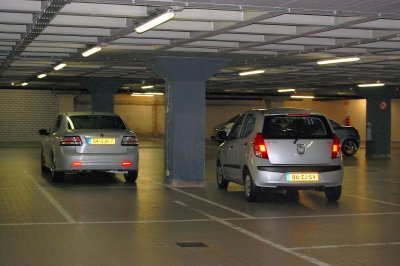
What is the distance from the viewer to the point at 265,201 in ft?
38.3

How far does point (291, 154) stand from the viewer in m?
11.0

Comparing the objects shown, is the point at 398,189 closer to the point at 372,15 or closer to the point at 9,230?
the point at 372,15

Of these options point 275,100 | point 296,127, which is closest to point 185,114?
point 296,127

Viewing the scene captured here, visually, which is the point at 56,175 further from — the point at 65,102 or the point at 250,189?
the point at 65,102

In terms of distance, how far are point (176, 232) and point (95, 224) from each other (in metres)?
1.26

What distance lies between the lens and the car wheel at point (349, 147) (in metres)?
26.0

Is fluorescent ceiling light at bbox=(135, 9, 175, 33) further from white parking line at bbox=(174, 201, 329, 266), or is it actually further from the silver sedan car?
the silver sedan car

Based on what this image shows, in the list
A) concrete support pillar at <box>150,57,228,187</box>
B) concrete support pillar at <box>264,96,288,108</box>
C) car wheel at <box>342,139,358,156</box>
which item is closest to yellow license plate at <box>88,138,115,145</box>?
concrete support pillar at <box>150,57,228,187</box>

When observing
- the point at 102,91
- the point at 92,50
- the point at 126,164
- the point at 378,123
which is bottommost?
the point at 126,164

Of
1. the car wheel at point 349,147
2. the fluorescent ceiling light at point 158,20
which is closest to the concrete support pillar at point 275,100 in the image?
the car wheel at point 349,147

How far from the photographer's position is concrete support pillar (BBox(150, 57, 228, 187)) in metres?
14.0

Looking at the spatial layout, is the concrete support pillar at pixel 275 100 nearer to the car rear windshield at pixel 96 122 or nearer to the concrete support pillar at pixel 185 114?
the car rear windshield at pixel 96 122

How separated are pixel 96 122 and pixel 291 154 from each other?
5.31 metres

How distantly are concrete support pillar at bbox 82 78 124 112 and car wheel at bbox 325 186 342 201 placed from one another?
1233 centimetres
